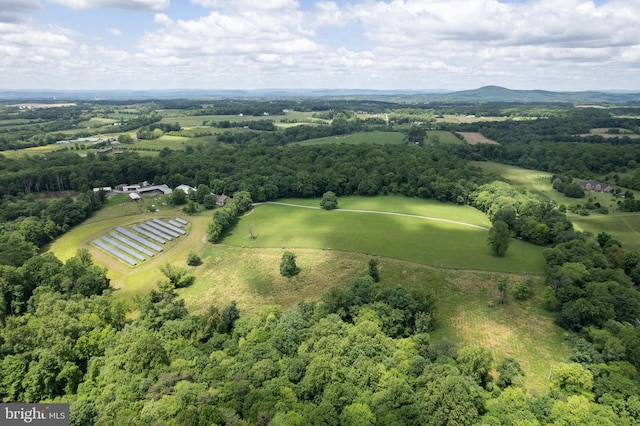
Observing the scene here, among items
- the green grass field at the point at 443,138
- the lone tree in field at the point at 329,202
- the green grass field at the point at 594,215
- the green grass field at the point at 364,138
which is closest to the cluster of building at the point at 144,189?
the lone tree in field at the point at 329,202

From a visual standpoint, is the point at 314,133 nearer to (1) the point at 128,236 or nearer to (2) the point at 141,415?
(1) the point at 128,236

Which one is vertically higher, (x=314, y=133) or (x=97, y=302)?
(x=314, y=133)

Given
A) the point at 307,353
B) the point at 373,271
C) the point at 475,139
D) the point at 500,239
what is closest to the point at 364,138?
the point at 475,139

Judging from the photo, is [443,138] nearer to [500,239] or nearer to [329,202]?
[329,202]

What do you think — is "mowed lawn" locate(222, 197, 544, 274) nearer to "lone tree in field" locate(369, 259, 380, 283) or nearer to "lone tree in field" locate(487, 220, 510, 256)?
"lone tree in field" locate(487, 220, 510, 256)

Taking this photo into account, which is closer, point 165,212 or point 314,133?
point 165,212

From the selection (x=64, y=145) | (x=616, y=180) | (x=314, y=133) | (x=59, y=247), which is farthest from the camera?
(x=314, y=133)

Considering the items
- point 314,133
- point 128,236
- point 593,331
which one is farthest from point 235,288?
point 314,133
